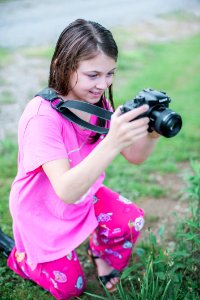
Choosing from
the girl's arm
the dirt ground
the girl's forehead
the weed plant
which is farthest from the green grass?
the girl's forehead

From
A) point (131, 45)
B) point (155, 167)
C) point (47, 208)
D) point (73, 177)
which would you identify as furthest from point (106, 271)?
point (131, 45)

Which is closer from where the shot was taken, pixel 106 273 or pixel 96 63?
pixel 96 63

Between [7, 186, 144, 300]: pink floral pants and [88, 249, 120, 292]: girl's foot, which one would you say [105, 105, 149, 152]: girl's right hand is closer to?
[7, 186, 144, 300]: pink floral pants

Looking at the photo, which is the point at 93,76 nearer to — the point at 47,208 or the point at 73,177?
the point at 73,177

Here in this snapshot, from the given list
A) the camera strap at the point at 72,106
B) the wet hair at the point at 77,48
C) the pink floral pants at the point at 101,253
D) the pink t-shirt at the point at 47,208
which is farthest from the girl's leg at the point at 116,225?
the wet hair at the point at 77,48

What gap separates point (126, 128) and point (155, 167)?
7.81ft

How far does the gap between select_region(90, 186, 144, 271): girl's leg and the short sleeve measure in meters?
0.64

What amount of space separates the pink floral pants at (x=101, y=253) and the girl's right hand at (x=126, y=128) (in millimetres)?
870

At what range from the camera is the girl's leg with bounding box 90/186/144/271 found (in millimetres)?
2262

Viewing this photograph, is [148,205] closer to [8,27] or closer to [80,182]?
[80,182]

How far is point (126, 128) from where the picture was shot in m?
1.45

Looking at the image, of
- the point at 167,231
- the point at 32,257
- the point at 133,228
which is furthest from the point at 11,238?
the point at 167,231

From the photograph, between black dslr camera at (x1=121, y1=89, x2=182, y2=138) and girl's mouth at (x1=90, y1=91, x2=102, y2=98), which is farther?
girl's mouth at (x1=90, y1=91, x2=102, y2=98)

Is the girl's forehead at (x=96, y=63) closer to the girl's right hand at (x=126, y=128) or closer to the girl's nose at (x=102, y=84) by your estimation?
the girl's nose at (x=102, y=84)
